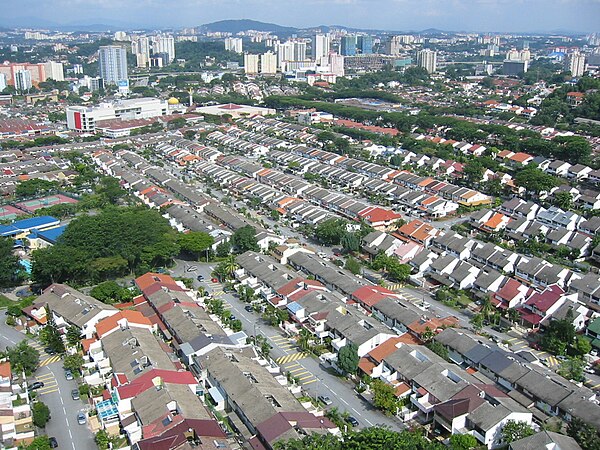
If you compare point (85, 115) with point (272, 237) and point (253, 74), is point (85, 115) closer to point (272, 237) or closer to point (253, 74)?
point (272, 237)

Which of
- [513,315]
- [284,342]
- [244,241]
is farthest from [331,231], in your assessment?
[513,315]

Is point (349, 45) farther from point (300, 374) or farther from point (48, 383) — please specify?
point (48, 383)

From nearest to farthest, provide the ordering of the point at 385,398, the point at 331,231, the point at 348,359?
the point at 385,398 → the point at 348,359 → the point at 331,231

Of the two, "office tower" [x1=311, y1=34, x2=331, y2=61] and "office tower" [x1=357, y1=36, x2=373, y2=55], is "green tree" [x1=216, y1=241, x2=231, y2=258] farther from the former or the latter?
"office tower" [x1=357, y1=36, x2=373, y2=55]

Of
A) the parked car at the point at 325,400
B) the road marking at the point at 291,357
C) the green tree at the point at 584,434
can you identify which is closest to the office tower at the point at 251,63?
the road marking at the point at 291,357

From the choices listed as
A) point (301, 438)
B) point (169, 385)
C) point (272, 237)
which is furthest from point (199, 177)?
point (301, 438)

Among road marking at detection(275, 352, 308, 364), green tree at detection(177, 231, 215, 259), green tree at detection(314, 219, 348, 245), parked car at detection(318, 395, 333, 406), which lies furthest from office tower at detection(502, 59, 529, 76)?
parked car at detection(318, 395, 333, 406)

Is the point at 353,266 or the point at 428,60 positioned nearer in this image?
the point at 353,266
